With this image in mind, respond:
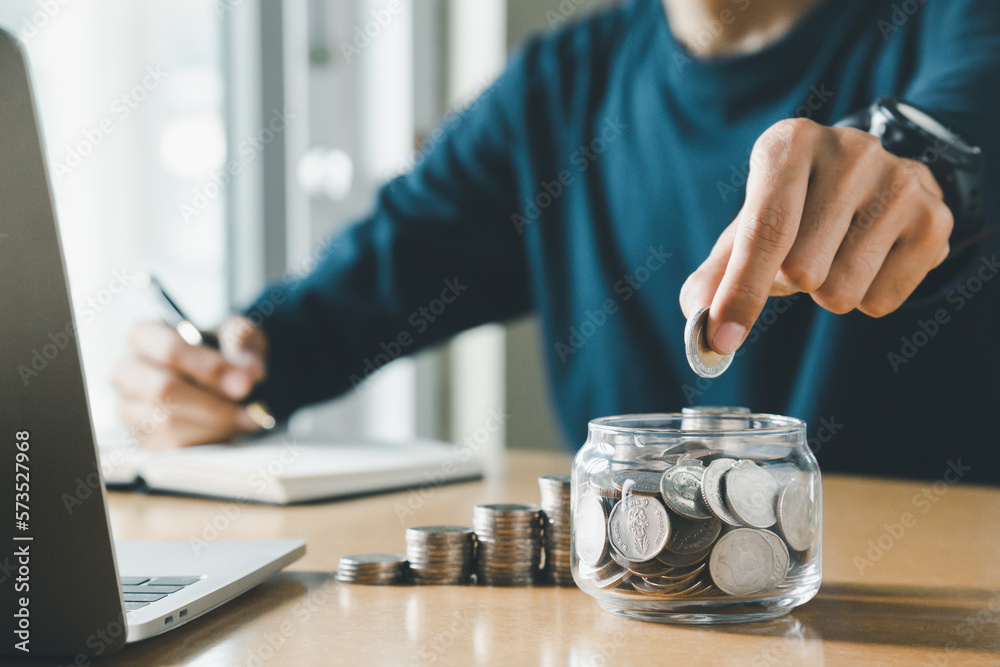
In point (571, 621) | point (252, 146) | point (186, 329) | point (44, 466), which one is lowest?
point (571, 621)

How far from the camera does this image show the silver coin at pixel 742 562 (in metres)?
0.54

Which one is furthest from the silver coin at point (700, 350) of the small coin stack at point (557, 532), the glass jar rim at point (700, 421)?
the small coin stack at point (557, 532)

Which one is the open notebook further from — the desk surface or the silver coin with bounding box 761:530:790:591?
the silver coin with bounding box 761:530:790:591

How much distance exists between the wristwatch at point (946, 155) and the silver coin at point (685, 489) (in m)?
0.42

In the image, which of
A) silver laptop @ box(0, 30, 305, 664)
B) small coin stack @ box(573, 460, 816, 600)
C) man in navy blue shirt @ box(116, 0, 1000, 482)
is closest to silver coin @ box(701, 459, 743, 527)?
small coin stack @ box(573, 460, 816, 600)

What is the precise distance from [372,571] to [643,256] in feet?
3.52

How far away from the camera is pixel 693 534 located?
1.77 feet

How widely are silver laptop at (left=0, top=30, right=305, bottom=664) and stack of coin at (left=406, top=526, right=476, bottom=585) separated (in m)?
0.23

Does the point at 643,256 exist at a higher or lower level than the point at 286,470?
higher

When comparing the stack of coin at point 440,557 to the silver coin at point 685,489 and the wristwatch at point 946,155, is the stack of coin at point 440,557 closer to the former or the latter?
the silver coin at point 685,489

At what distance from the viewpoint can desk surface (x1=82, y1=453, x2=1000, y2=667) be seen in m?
0.52

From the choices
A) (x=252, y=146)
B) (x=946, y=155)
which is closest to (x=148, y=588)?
(x=946, y=155)

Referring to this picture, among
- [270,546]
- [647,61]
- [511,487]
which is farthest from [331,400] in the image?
[270,546]

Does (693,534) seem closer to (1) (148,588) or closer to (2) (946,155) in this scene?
(1) (148,588)
